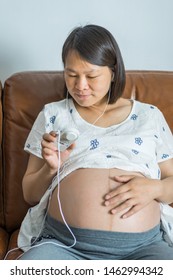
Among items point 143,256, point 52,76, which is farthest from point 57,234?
point 52,76

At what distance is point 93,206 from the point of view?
1023 millimetres

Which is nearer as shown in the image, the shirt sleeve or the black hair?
the black hair

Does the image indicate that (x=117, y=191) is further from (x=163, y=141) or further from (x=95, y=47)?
(x=95, y=47)

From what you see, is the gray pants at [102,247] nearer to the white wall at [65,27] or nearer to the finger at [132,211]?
the finger at [132,211]

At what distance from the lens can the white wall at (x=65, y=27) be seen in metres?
1.54

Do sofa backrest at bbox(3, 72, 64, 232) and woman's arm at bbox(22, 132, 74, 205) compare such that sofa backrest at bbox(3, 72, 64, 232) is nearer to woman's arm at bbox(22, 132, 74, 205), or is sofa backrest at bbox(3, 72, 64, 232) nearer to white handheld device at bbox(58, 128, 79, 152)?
woman's arm at bbox(22, 132, 74, 205)

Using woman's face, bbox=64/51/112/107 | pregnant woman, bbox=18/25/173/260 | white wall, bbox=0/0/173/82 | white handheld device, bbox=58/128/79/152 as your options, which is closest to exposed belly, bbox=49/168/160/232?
pregnant woman, bbox=18/25/173/260

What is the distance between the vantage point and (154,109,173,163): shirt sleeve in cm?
121

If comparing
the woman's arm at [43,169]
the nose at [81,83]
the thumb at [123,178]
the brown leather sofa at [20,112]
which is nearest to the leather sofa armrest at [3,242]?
the brown leather sofa at [20,112]

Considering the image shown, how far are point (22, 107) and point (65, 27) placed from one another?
0.41 m

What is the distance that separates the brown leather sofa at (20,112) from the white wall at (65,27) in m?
0.23

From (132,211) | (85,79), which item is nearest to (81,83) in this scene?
(85,79)

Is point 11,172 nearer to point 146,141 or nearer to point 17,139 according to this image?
point 17,139

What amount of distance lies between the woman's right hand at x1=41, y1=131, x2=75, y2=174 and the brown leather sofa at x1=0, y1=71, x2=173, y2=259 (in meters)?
0.31
